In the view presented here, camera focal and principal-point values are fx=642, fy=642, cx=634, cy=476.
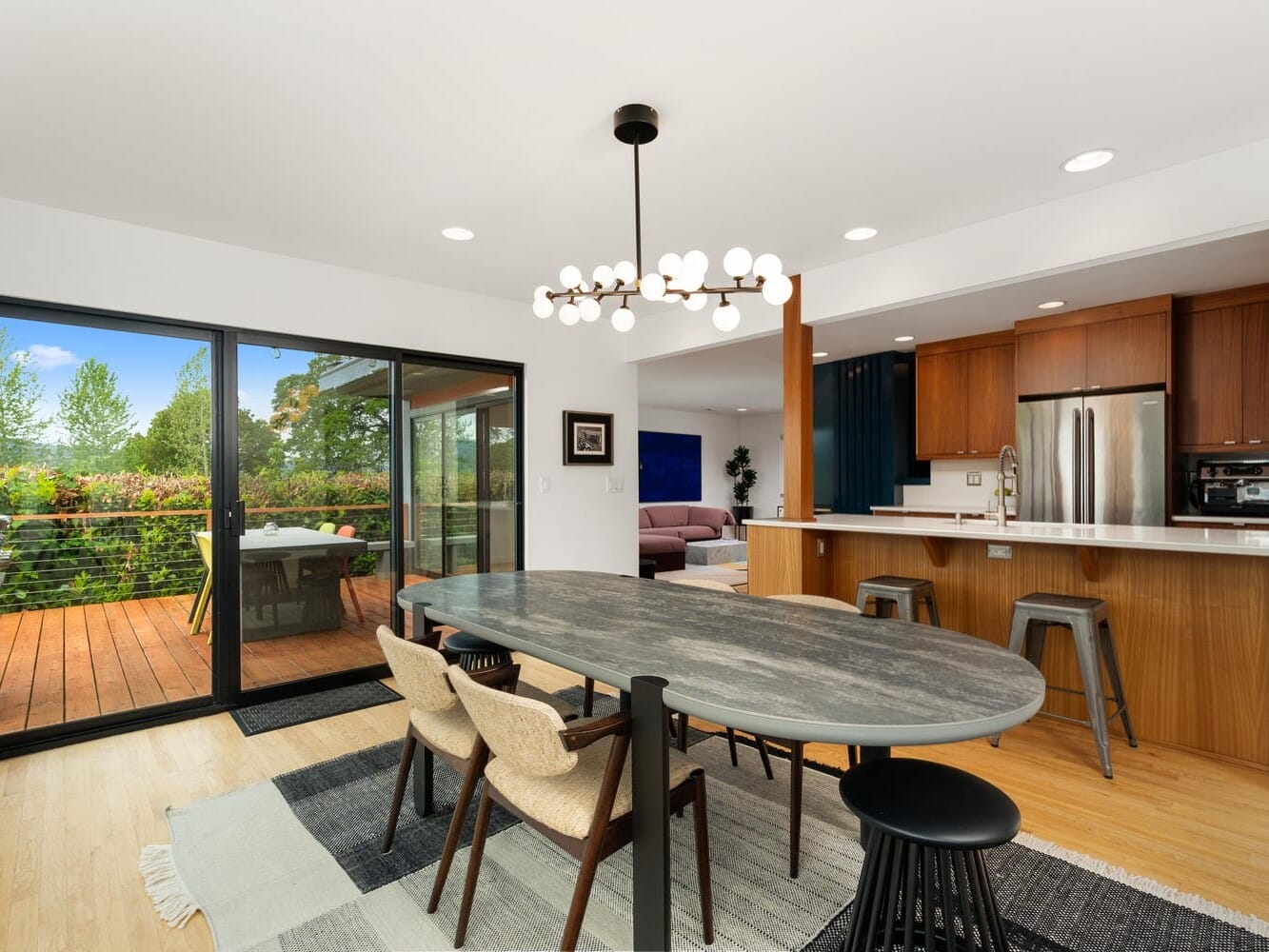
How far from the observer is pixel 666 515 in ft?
32.4

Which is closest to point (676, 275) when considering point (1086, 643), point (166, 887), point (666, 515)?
point (1086, 643)

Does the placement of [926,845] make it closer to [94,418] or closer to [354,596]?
[354,596]

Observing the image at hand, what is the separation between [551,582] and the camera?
9.09 feet

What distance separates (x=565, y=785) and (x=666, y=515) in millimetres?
8326

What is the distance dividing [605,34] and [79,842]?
120 inches

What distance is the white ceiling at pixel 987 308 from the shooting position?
3.61 meters

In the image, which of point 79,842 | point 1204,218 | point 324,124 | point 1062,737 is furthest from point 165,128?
point 1062,737

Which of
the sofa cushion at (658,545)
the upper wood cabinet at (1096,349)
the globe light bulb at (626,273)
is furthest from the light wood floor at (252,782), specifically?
the sofa cushion at (658,545)

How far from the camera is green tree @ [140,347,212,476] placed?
323 centimetres

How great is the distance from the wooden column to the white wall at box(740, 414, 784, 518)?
7299mm

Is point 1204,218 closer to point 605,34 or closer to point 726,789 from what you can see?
point 605,34

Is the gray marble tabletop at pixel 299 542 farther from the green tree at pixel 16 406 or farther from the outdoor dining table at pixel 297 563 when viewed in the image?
the green tree at pixel 16 406

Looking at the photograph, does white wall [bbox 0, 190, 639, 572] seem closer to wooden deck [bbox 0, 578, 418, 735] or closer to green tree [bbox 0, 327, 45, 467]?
green tree [bbox 0, 327, 45, 467]

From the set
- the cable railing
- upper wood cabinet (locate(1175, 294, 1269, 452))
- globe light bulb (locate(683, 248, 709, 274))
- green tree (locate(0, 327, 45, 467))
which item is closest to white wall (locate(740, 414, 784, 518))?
upper wood cabinet (locate(1175, 294, 1269, 452))
